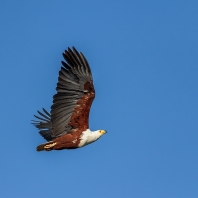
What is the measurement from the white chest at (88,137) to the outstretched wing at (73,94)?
234 mm

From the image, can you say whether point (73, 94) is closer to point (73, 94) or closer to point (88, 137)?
point (73, 94)

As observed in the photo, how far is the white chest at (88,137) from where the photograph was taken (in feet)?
69.3

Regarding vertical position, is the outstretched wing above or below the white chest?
above

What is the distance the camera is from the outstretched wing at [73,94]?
21078mm

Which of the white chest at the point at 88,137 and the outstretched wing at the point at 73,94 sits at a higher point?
the outstretched wing at the point at 73,94

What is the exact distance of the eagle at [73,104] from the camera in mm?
21094

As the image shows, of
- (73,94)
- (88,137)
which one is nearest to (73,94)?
(73,94)

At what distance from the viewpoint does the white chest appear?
69.3 feet

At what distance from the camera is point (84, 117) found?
21.3m

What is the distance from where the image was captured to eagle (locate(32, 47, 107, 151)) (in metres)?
21.1

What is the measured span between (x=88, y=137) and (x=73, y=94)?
5.37 feet

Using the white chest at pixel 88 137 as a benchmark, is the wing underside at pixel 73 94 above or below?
above

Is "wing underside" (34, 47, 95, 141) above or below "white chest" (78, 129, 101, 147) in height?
above

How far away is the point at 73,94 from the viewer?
70.0 feet
